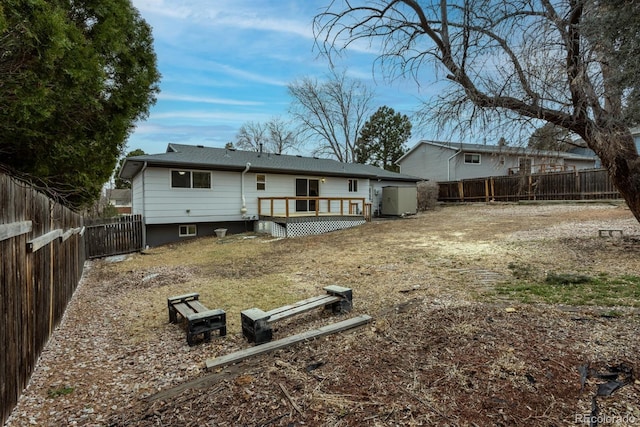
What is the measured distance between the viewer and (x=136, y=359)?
3.40 m

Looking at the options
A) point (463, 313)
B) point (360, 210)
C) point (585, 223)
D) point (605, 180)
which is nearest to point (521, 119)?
point (463, 313)

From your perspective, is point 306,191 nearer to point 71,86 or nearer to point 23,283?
point 71,86

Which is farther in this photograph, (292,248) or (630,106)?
(292,248)

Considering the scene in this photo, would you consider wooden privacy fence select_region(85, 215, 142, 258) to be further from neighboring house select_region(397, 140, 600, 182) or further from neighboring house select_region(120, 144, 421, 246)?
neighboring house select_region(397, 140, 600, 182)

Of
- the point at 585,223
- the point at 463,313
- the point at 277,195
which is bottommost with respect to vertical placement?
the point at 463,313

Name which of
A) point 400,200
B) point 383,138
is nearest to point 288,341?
point 400,200

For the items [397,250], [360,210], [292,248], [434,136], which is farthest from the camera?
[360,210]

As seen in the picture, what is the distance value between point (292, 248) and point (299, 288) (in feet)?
15.6

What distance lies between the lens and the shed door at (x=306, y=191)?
52.7ft

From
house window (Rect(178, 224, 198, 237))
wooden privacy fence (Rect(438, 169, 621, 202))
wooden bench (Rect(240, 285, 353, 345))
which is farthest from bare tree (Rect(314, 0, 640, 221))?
wooden privacy fence (Rect(438, 169, 621, 202))

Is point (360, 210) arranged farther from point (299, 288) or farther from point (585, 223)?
point (299, 288)

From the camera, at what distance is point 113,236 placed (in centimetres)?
1135

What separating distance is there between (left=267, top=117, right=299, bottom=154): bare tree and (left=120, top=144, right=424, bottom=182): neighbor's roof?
15730mm

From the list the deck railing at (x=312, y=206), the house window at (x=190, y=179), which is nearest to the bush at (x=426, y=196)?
the deck railing at (x=312, y=206)
